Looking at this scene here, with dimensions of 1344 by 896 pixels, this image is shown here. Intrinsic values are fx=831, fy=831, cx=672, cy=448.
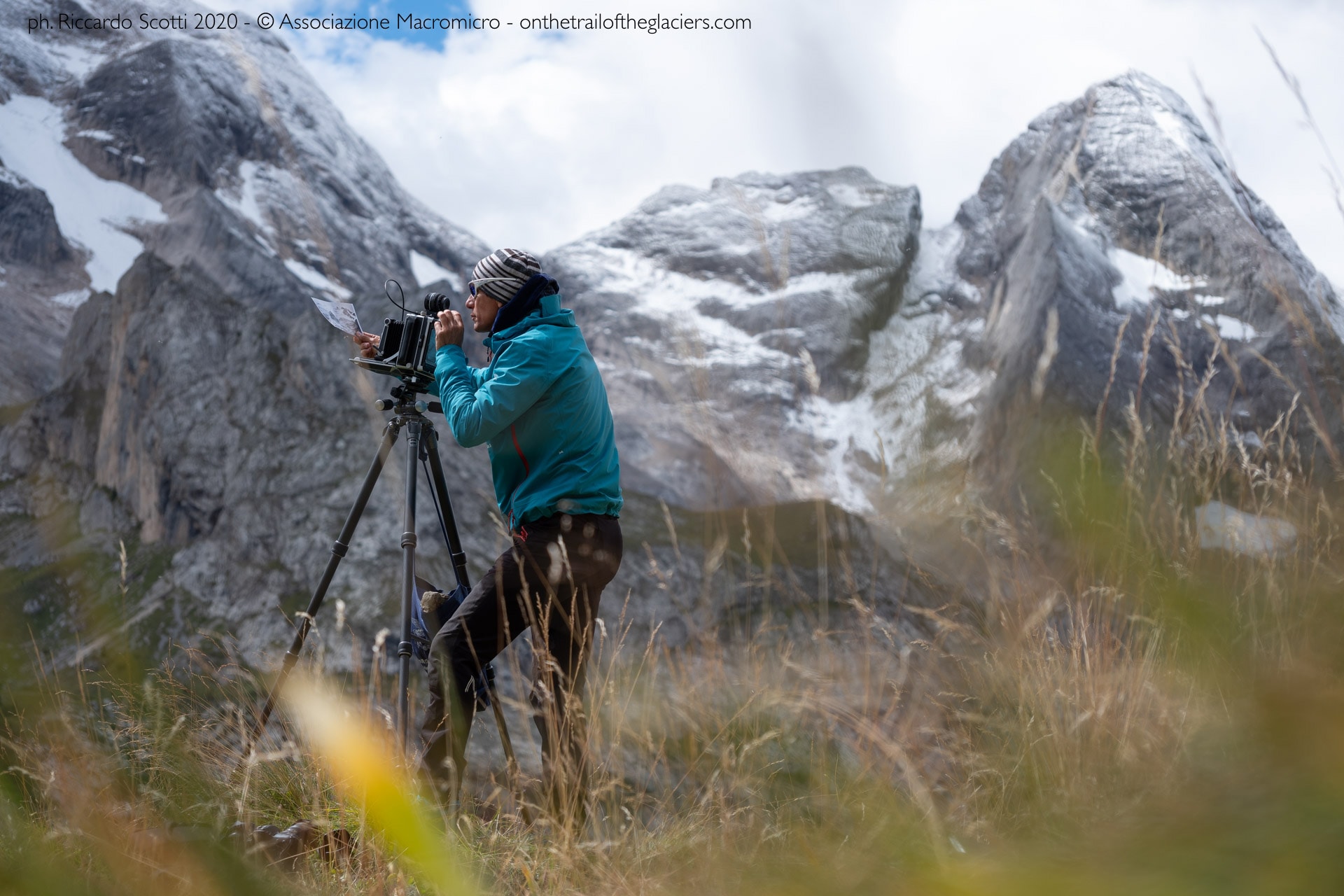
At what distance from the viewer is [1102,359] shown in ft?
131

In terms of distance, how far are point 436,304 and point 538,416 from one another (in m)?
0.71

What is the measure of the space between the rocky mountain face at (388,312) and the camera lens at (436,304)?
898mm

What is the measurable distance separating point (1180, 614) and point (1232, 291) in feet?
11.2

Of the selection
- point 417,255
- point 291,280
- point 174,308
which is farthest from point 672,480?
point 417,255

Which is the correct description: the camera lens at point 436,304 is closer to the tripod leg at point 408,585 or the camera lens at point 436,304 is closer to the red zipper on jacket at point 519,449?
the tripod leg at point 408,585

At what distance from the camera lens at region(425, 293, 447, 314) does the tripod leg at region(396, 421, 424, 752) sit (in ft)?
1.42

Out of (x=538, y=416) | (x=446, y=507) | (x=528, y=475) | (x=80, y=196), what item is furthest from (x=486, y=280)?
(x=80, y=196)

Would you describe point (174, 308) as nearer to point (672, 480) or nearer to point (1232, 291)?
A: point (672, 480)

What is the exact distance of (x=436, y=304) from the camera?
310 cm

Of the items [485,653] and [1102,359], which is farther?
[1102,359]

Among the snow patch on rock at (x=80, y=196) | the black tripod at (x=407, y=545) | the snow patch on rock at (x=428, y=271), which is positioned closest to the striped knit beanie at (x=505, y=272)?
the black tripod at (x=407, y=545)

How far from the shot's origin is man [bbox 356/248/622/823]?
8.38 ft

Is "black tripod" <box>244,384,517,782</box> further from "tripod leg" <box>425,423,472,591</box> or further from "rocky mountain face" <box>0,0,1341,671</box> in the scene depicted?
"rocky mountain face" <box>0,0,1341,671</box>

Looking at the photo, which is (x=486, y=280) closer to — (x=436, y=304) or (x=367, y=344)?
(x=436, y=304)
